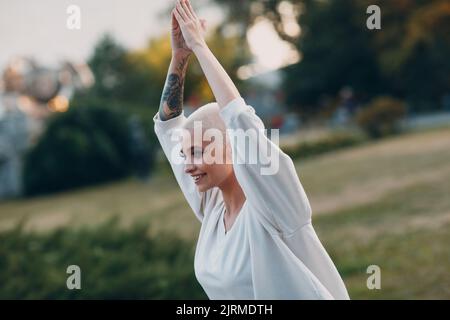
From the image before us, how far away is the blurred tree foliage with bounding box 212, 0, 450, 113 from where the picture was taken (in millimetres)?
16359

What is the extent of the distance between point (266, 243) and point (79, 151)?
59.2 feet

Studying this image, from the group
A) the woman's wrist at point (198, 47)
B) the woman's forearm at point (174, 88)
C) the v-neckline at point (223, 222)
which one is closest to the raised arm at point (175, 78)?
the woman's forearm at point (174, 88)

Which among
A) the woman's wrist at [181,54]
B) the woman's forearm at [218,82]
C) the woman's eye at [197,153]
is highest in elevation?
the woman's wrist at [181,54]

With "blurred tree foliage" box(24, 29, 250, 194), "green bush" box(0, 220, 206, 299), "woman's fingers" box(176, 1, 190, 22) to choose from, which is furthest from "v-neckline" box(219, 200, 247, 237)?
"blurred tree foliage" box(24, 29, 250, 194)

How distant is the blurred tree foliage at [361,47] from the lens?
16.4 m

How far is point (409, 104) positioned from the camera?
17484 mm

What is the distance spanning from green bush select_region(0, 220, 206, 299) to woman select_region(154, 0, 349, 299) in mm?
3309

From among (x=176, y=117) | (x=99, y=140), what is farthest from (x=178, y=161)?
(x=99, y=140)

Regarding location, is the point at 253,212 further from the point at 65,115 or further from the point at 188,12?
the point at 65,115

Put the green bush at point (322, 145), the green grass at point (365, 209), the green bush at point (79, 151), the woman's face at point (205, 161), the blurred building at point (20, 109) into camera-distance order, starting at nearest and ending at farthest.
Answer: the woman's face at point (205, 161)
the green grass at point (365, 209)
the green bush at point (322, 145)
the blurred building at point (20, 109)
the green bush at point (79, 151)

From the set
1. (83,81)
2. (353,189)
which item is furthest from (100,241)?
(83,81)

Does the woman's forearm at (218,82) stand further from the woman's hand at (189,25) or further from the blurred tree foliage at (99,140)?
the blurred tree foliage at (99,140)

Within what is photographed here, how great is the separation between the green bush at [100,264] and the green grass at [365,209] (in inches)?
5.4

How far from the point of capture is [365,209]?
9805 millimetres
